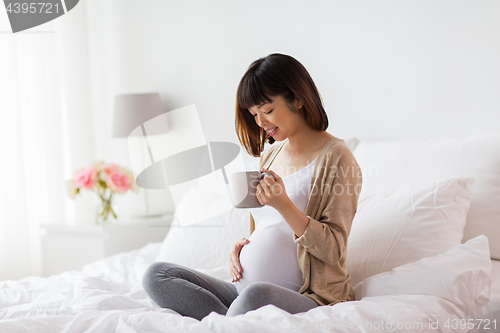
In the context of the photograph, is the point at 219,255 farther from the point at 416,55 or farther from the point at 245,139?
the point at 416,55

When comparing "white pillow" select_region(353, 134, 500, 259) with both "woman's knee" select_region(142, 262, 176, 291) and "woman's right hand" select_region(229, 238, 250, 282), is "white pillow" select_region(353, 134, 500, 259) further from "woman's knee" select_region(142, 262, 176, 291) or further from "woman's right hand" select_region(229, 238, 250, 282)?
"woman's knee" select_region(142, 262, 176, 291)

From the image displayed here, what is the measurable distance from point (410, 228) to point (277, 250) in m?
0.40

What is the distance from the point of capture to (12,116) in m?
2.64

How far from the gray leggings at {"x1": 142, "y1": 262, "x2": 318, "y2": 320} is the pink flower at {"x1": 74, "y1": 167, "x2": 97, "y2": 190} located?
1341mm

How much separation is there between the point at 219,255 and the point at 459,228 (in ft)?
2.56

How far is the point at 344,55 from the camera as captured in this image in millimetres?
1882

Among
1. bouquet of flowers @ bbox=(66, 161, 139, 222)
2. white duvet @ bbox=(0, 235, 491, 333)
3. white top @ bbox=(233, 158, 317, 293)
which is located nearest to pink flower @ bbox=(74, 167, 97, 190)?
bouquet of flowers @ bbox=(66, 161, 139, 222)

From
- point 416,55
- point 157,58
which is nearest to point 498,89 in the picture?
point 416,55

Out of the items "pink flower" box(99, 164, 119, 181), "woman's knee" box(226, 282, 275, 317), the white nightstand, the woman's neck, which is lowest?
the white nightstand

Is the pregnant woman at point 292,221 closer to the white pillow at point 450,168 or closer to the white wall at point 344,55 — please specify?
the white pillow at point 450,168

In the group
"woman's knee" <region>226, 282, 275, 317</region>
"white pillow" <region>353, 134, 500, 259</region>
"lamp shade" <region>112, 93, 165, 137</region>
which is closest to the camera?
"woman's knee" <region>226, 282, 275, 317</region>

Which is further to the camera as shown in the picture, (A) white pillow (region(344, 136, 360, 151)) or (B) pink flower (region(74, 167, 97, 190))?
(B) pink flower (region(74, 167, 97, 190))

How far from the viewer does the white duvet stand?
2.94ft

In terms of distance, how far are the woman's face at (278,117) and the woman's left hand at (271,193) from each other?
19 centimetres
